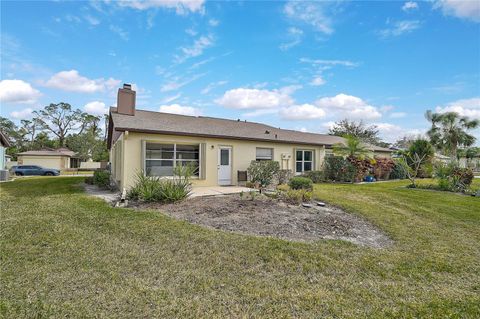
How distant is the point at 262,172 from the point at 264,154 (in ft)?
7.34

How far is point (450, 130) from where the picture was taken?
101 ft

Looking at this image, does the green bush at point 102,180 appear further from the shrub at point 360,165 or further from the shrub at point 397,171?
the shrub at point 397,171

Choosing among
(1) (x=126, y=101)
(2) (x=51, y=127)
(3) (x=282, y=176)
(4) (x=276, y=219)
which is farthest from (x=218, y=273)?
(2) (x=51, y=127)

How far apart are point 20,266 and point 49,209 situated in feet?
13.8

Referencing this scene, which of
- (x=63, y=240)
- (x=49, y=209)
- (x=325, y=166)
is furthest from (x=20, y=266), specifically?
(x=325, y=166)

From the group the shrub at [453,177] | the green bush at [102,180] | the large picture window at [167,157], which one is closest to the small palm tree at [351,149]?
the shrub at [453,177]

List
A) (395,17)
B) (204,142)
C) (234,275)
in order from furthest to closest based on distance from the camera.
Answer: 1. (204,142)
2. (395,17)
3. (234,275)

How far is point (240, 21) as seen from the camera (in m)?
11.1

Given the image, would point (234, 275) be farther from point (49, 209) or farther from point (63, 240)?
point (49, 209)

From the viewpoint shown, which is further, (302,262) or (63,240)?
(63,240)

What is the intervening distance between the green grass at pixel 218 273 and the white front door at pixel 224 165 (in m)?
6.68

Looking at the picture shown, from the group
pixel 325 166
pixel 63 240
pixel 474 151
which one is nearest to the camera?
pixel 63 240

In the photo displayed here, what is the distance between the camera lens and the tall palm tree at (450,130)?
2989cm

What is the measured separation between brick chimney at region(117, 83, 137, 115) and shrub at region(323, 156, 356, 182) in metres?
12.5
